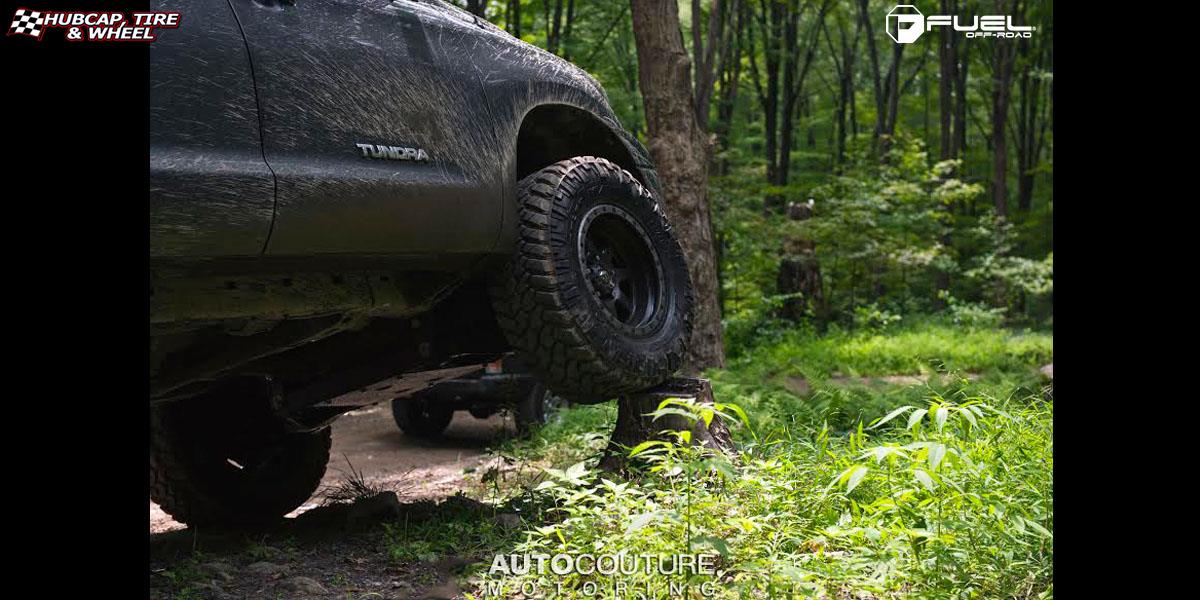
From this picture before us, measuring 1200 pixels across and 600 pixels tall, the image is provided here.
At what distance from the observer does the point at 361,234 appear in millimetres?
3094

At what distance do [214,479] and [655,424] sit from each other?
2120 millimetres

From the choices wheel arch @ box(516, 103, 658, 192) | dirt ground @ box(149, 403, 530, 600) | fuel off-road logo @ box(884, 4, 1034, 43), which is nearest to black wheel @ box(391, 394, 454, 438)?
dirt ground @ box(149, 403, 530, 600)

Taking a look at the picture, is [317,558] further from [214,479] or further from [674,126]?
[674,126]

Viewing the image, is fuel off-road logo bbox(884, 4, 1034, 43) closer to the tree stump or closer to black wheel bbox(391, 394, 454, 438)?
the tree stump

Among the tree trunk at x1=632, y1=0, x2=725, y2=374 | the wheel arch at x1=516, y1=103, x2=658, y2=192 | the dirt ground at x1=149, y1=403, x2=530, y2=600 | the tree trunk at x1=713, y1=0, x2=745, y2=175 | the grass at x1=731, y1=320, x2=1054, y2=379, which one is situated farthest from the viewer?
the tree trunk at x1=713, y1=0, x2=745, y2=175

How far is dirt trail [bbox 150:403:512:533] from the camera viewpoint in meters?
6.15

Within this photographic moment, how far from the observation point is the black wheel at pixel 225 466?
4.56 metres

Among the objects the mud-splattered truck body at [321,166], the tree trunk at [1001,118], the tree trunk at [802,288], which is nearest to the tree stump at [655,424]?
the mud-splattered truck body at [321,166]

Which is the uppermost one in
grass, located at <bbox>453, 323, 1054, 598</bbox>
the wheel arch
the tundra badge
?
the wheel arch

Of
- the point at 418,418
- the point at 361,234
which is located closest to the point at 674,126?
the point at 418,418

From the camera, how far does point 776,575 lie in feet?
8.73

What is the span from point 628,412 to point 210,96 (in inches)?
102
